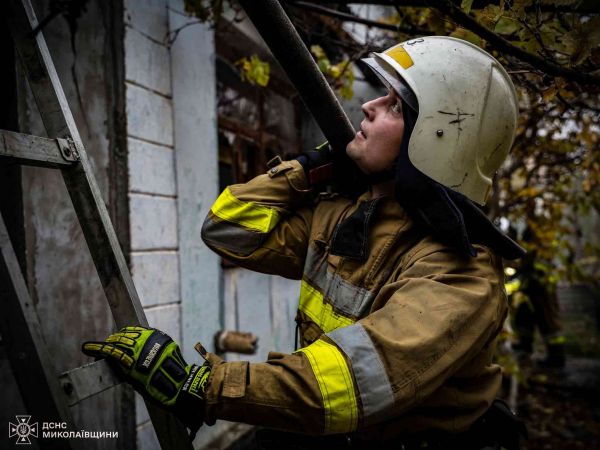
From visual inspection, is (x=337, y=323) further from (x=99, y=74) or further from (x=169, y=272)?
(x=99, y=74)

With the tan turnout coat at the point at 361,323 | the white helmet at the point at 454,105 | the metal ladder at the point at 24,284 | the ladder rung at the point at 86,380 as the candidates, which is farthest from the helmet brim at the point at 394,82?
the ladder rung at the point at 86,380

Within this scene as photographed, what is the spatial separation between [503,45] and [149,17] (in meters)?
1.81

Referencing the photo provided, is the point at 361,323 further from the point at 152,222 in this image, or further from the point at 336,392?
the point at 152,222

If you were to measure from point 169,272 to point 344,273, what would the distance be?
1.36 meters

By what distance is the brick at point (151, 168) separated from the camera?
87.3 inches

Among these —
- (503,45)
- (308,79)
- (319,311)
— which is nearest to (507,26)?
(503,45)

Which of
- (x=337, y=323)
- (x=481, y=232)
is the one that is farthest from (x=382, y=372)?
(x=481, y=232)

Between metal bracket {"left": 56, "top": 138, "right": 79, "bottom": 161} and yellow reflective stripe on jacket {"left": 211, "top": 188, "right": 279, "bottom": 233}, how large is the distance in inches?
20.6

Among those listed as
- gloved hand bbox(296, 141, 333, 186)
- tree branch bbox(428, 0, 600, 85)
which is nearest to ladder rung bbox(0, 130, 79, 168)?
gloved hand bbox(296, 141, 333, 186)

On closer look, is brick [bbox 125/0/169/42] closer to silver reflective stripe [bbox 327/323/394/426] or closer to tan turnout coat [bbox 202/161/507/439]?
tan turnout coat [bbox 202/161/507/439]

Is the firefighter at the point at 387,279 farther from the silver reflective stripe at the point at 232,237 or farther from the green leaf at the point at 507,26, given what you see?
the green leaf at the point at 507,26

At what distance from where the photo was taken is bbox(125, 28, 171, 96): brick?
7.26ft

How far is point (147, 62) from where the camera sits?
2344 mm

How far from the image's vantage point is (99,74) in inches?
85.4
